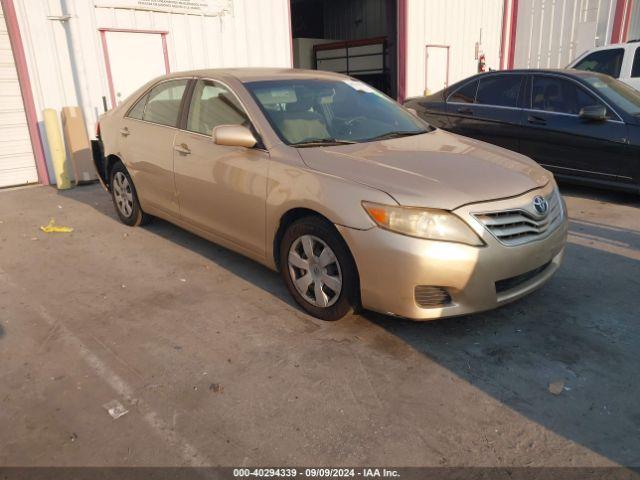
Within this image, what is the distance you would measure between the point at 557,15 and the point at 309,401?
48.0 feet

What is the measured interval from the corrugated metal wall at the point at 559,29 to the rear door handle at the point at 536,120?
27.6 ft

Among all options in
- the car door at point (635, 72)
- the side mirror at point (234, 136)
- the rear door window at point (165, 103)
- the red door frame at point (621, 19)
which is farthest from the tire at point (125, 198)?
the red door frame at point (621, 19)

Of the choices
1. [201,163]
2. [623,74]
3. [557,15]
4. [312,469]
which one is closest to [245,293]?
[201,163]

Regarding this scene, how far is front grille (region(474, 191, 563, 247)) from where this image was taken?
10.0ft

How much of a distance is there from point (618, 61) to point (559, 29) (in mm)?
5978

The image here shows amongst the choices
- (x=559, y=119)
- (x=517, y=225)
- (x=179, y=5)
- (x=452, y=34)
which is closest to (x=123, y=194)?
(x=517, y=225)

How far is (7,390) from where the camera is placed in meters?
2.89

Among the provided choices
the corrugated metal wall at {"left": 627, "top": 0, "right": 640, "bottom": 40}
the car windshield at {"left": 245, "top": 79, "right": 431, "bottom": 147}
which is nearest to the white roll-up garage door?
the car windshield at {"left": 245, "top": 79, "right": 431, "bottom": 147}

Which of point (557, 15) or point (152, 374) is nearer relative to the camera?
point (152, 374)

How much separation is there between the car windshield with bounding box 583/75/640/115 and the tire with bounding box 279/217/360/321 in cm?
472

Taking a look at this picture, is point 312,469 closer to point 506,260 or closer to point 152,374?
point 152,374

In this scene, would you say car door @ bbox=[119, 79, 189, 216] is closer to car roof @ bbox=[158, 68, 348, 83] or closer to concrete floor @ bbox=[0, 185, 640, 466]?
car roof @ bbox=[158, 68, 348, 83]

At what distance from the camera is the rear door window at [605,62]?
8.85 meters

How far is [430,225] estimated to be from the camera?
2.96 meters
